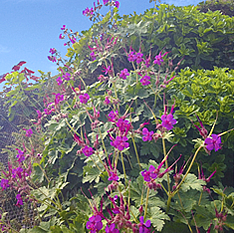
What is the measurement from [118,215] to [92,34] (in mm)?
4183

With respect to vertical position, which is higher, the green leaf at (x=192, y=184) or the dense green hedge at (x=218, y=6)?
the dense green hedge at (x=218, y=6)

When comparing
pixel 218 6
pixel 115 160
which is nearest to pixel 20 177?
pixel 115 160

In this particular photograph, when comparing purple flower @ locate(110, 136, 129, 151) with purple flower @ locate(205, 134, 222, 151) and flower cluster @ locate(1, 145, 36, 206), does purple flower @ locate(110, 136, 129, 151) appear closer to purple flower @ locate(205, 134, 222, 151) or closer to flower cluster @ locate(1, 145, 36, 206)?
purple flower @ locate(205, 134, 222, 151)

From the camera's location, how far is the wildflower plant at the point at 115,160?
155cm

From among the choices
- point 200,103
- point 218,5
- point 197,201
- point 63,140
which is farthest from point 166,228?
point 218,5

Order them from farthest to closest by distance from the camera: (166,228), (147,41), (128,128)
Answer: (147,41) → (166,228) → (128,128)

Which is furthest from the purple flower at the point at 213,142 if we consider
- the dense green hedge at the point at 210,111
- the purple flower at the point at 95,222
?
the dense green hedge at the point at 210,111

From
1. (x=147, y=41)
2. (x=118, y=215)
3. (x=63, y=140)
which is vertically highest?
(x=147, y=41)

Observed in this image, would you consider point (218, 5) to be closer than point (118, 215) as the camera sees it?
No

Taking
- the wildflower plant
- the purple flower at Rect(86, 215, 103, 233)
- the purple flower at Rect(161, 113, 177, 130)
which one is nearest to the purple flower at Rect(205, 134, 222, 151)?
the wildflower plant

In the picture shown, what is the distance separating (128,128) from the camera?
1549mm

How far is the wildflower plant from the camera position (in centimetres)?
155

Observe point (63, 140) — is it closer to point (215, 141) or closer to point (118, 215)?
point (118, 215)

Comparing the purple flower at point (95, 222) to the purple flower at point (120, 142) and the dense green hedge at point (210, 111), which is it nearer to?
the purple flower at point (120, 142)
